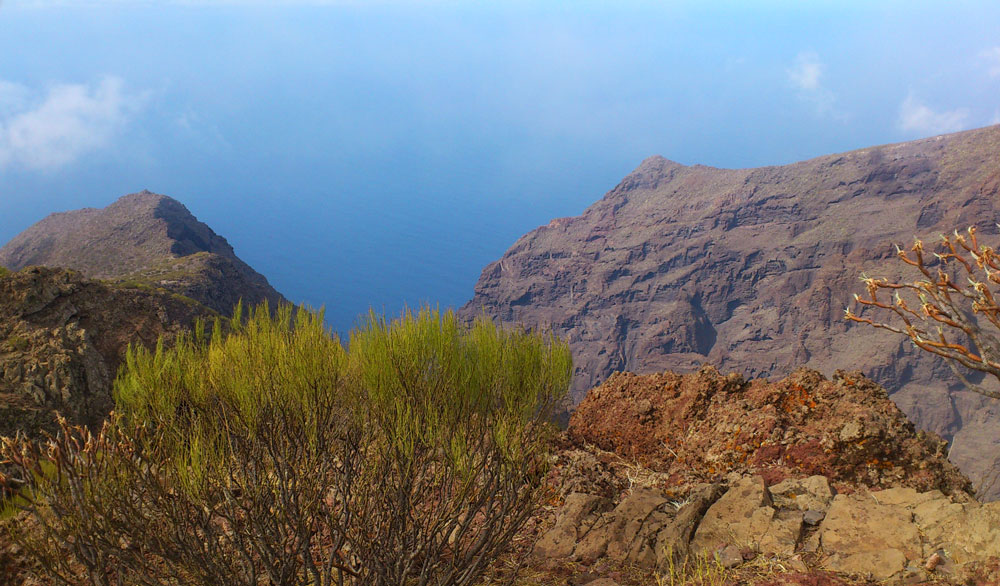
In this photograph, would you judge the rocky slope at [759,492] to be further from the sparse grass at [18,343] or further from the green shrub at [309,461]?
the sparse grass at [18,343]

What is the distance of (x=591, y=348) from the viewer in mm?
97875

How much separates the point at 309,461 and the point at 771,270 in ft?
318

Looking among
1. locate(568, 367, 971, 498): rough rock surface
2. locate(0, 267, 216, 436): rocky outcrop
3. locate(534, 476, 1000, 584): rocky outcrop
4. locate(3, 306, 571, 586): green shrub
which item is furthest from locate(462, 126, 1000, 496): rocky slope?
locate(3, 306, 571, 586): green shrub

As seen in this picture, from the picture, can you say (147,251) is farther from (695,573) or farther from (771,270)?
(771,270)

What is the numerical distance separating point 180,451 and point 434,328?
2524 mm

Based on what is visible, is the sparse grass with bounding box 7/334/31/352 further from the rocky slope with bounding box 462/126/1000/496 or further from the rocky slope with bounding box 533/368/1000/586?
the rocky slope with bounding box 462/126/1000/496

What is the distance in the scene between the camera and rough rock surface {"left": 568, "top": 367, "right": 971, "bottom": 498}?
7.07 metres

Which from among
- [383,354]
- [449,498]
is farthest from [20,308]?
[449,498]

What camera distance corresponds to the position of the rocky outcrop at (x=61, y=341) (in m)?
9.49

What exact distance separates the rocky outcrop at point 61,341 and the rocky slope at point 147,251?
17272 millimetres

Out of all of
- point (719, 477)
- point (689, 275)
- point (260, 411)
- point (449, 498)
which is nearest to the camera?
point (449, 498)

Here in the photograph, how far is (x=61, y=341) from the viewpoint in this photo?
10.3 meters

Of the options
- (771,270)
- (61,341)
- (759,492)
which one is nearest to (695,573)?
(759,492)

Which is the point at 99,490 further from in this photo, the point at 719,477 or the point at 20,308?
the point at 20,308
